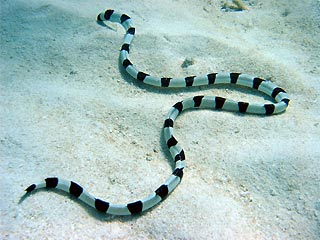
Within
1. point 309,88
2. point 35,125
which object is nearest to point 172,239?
point 35,125

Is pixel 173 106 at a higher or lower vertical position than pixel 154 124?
higher

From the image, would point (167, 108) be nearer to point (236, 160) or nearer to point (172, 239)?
point (236, 160)

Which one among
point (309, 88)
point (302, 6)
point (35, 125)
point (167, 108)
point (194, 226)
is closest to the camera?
point (194, 226)
